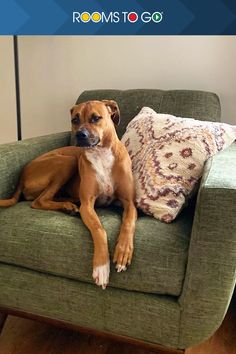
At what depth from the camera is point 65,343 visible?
1445 millimetres

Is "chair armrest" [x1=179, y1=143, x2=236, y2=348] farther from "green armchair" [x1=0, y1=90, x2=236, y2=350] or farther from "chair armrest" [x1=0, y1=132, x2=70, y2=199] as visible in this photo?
"chair armrest" [x1=0, y1=132, x2=70, y2=199]

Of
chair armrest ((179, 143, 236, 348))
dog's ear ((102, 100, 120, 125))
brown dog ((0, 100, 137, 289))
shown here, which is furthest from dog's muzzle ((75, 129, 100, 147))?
chair armrest ((179, 143, 236, 348))

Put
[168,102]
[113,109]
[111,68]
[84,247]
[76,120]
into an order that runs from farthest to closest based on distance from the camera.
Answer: [111,68], [168,102], [113,109], [76,120], [84,247]

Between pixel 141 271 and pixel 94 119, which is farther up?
pixel 94 119

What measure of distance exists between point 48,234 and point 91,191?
0.90 feet

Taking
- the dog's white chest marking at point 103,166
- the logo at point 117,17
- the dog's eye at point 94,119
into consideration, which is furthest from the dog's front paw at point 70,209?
the logo at point 117,17

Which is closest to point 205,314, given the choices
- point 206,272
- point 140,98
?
point 206,272

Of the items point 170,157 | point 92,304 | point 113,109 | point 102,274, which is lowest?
point 92,304

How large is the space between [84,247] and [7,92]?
1.59 meters

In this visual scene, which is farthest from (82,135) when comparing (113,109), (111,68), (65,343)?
(111,68)

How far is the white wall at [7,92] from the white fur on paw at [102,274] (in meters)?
1.59

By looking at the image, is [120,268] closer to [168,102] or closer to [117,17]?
[168,102]

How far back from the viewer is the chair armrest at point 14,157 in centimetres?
149

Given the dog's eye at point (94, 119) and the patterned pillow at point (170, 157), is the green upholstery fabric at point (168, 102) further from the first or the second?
the dog's eye at point (94, 119)
